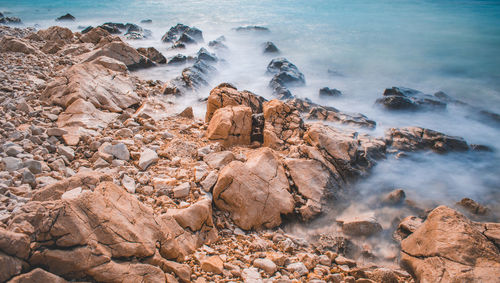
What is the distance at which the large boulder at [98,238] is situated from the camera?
2195 mm

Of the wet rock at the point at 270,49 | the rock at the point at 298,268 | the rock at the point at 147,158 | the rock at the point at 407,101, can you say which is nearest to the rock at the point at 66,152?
the rock at the point at 147,158

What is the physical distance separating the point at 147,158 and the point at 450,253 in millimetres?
4359

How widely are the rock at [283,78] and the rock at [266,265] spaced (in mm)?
7366

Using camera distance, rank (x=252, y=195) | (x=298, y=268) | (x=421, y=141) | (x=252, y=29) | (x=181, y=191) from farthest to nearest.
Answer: (x=252, y=29)
(x=421, y=141)
(x=252, y=195)
(x=181, y=191)
(x=298, y=268)

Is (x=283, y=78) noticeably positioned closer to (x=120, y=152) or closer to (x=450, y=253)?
(x=120, y=152)

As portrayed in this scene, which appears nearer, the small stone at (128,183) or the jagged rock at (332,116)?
the small stone at (128,183)

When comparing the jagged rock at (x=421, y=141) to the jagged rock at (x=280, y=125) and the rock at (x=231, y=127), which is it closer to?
the jagged rock at (x=280, y=125)

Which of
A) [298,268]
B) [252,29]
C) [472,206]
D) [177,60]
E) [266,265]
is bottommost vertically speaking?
[472,206]

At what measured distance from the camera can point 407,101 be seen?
32.7ft

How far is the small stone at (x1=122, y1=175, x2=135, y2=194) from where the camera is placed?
3.91 meters

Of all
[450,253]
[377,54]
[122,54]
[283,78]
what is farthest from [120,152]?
[377,54]

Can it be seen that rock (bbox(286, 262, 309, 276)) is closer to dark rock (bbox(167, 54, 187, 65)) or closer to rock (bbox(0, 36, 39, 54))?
rock (bbox(0, 36, 39, 54))

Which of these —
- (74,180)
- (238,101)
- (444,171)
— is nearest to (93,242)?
(74,180)

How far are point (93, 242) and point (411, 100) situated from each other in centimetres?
1070
